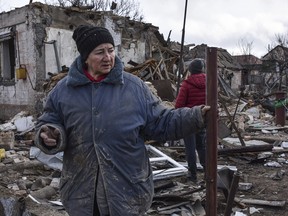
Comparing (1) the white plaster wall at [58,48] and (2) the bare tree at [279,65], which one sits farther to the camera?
(2) the bare tree at [279,65]

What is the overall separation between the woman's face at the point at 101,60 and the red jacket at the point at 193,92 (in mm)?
3431

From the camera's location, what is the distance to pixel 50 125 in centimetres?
228

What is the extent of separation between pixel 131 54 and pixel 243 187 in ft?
33.0

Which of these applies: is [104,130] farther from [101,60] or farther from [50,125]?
[101,60]

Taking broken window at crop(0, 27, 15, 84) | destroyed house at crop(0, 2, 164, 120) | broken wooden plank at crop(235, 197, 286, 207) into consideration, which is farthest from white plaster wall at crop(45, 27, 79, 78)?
broken wooden plank at crop(235, 197, 286, 207)

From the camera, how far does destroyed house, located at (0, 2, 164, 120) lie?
40.1 ft

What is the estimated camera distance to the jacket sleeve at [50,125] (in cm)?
229

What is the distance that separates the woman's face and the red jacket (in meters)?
3.43

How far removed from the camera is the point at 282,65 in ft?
90.2

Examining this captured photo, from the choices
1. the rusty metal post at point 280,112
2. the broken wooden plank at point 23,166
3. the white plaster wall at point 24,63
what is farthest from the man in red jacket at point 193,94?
the rusty metal post at point 280,112

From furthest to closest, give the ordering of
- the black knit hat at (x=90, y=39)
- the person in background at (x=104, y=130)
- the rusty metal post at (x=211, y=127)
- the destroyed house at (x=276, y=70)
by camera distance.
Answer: the destroyed house at (x=276, y=70)
the black knit hat at (x=90, y=39)
the person in background at (x=104, y=130)
the rusty metal post at (x=211, y=127)

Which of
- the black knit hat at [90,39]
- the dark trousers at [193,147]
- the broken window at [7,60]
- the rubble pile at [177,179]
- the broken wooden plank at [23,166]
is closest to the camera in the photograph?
the black knit hat at [90,39]

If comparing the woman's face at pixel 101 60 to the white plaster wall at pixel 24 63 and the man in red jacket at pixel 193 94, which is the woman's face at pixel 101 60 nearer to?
the man in red jacket at pixel 193 94

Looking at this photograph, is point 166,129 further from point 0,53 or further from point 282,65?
point 282,65
